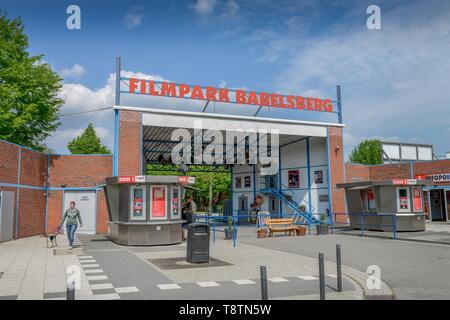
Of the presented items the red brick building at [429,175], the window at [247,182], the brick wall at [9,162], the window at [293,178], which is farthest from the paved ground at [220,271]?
the window at [247,182]


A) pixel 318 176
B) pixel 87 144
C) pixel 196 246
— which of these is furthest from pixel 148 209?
pixel 87 144

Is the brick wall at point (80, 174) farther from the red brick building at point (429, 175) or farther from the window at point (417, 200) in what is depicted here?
the red brick building at point (429, 175)

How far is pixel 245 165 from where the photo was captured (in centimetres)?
3744

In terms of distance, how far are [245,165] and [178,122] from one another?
47.0 ft

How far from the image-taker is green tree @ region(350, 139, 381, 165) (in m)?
54.8

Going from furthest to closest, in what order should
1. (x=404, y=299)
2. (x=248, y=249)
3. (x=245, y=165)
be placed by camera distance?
1. (x=245, y=165)
2. (x=248, y=249)
3. (x=404, y=299)

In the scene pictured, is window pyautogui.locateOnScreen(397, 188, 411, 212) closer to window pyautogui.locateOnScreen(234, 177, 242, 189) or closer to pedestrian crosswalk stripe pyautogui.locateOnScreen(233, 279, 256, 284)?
pedestrian crosswalk stripe pyautogui.locateOnScreen(233, 279, 256, 284)

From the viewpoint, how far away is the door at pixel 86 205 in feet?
75.6

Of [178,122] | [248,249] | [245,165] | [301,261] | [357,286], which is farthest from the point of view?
[245,165]

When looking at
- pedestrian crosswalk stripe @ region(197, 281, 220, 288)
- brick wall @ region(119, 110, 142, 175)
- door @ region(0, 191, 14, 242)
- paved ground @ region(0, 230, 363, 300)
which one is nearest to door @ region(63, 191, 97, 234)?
brick wall @ region(119, 110, 142, 175)

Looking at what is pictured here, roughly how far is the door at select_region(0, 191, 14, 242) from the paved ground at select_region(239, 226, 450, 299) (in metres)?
10.7
